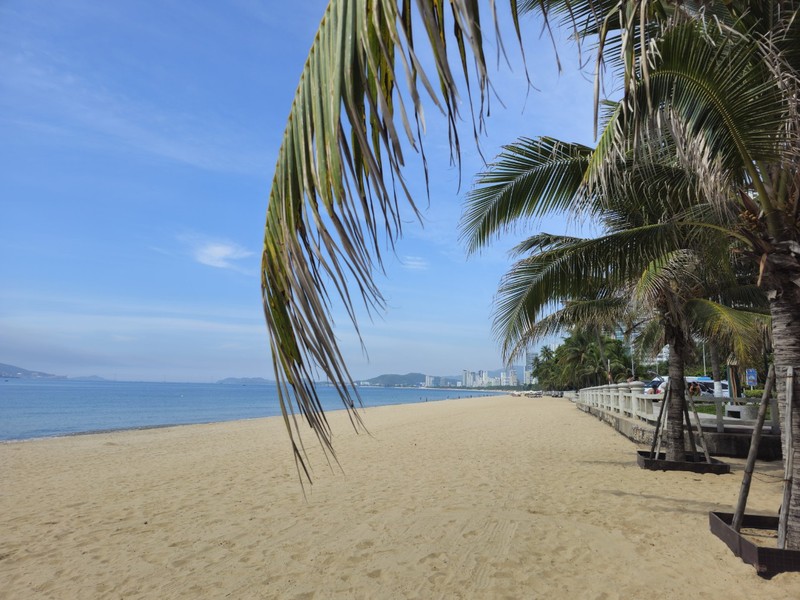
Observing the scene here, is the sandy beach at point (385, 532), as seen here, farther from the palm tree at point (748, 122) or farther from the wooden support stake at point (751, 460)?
the palm tree at point (748, 122)

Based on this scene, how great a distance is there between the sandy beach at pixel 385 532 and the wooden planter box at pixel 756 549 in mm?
77

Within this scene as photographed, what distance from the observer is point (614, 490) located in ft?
22.7

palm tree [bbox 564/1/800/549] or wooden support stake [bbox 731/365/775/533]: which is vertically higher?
palm tree [bbox 564/1/800/549]

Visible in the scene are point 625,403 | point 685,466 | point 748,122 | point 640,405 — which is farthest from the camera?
point 625,403

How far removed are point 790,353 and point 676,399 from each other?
439cm

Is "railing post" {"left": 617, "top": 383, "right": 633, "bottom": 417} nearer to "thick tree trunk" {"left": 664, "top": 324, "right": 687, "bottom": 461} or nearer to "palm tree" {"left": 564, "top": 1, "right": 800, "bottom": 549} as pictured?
"thick tree trunk" {"left": 664, "top": 324, "right": 687, "bottom": 461}

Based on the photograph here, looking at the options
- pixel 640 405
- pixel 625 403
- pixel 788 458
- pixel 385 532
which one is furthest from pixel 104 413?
pixel 788 458

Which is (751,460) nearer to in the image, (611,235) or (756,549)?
(756,549)

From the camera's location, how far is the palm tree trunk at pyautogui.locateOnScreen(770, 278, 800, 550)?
3930mm

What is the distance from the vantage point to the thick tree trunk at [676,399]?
820 cm

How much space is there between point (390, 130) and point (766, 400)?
14.5ft

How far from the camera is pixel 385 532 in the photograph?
529 cm

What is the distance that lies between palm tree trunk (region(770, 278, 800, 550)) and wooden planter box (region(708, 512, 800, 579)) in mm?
156

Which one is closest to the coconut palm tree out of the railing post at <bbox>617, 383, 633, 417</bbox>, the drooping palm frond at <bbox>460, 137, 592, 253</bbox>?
the drooping palm frond at <bbox>460, 137, 592, 253</bbox>
